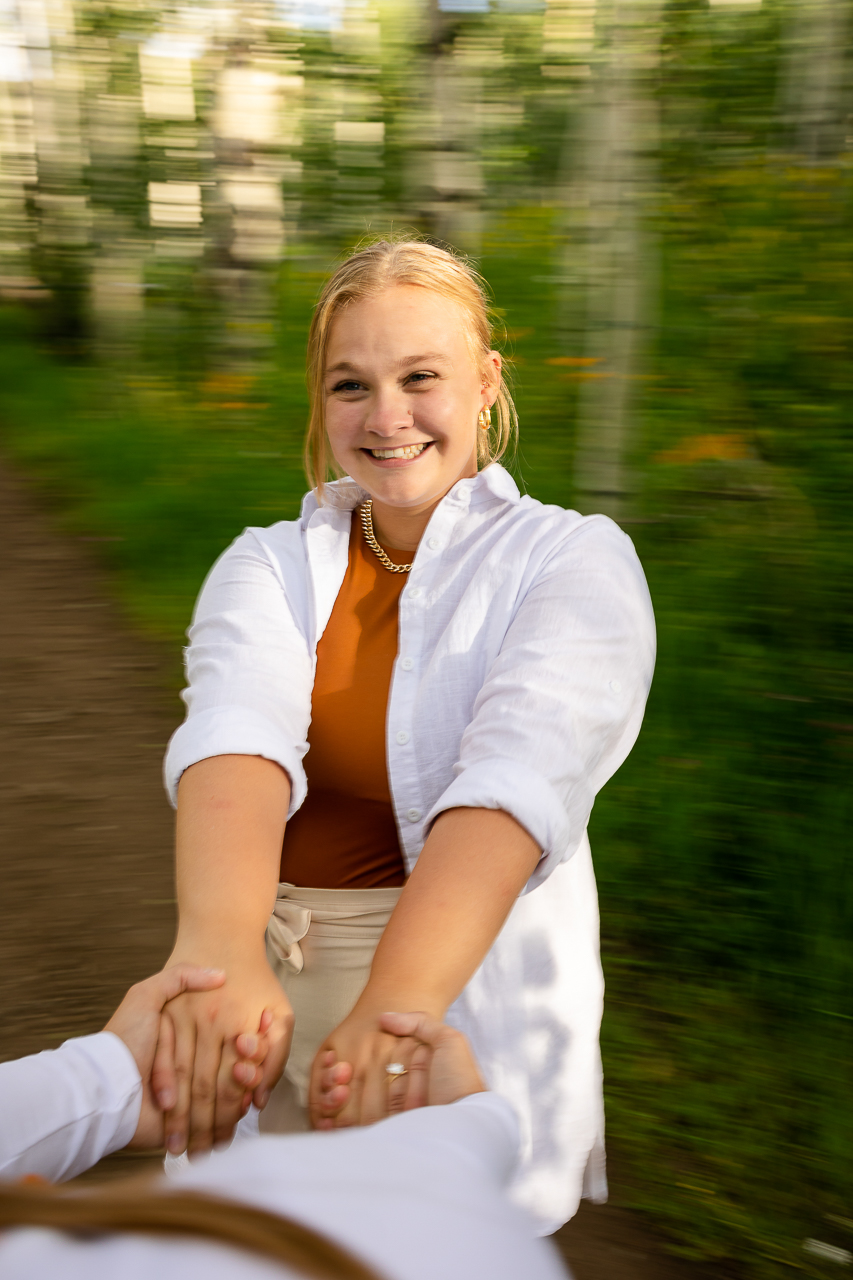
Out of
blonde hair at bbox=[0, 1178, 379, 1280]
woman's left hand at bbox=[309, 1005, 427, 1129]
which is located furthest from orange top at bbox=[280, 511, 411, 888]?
blonde hair at bbox=[0, 1178, 379, 1280]

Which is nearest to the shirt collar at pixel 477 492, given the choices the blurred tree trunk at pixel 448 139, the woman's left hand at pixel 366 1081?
the woman's left hand at pixel 366 1081

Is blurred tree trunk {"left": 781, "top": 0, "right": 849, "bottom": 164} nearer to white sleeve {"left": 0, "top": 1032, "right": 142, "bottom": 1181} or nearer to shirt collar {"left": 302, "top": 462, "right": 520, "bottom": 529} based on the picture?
shirt collar {"left": 302, "top": 462, "right": 520, "bottom": 529}

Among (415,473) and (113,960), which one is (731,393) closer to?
(415,473)

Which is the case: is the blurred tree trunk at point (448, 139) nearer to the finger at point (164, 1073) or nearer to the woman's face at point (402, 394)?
the woman's face at point (402, 394)

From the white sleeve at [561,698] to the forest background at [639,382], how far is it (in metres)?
1.73

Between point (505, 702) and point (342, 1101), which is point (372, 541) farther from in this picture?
point (342, 1101)

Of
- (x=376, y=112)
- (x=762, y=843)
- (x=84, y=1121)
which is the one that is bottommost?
(x=762, y=843)

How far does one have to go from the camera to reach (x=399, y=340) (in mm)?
1537

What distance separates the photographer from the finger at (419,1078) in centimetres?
107

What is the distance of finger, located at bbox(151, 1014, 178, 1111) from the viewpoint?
1.13 m

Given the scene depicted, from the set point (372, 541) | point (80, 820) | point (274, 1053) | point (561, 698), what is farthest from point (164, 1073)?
point (80, 820)

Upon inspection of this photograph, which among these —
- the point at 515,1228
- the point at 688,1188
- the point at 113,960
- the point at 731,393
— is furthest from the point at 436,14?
the point at 515,1228

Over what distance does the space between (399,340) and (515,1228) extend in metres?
1.24

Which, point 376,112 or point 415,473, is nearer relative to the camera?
point 415,473
